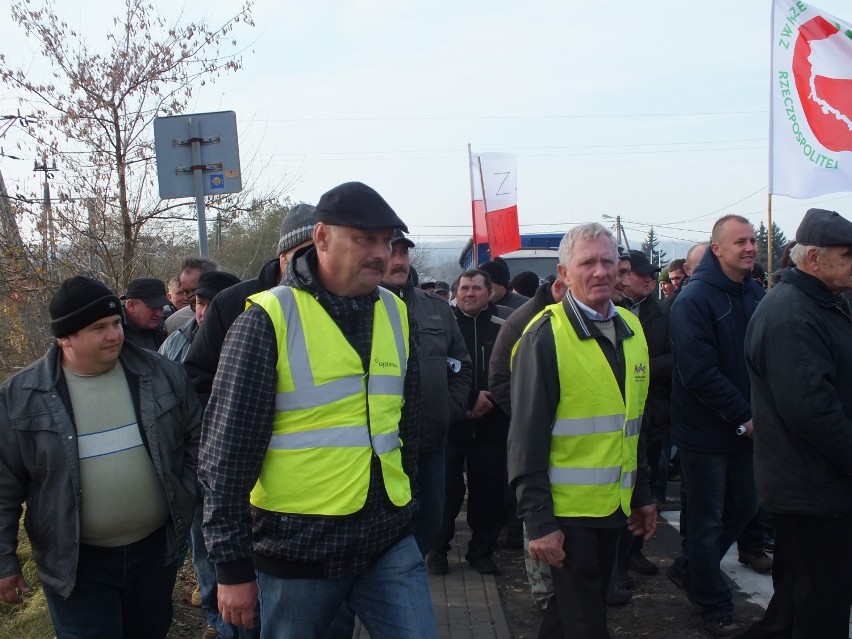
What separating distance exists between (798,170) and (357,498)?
5.47 meters

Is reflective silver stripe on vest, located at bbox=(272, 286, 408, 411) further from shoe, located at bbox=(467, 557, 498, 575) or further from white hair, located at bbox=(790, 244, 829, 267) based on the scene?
shoe, located at bbox=(467, 557, 498, 575)

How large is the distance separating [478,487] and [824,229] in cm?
328

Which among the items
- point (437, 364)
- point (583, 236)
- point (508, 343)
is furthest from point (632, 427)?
point (508, 343)

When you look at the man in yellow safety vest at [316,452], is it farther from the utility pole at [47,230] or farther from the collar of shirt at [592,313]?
the utility pole at [47,230]

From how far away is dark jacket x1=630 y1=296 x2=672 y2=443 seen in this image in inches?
242

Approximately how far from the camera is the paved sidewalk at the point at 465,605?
16.4ft

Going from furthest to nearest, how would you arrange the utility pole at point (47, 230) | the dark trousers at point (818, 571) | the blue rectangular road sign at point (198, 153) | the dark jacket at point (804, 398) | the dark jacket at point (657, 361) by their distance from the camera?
the utility pole at point (47, 230), the blue rectangular road sign at point (198, 153), the dark jacket at point (657, 361), the dark trousers at point (818, 571), the dark jacket at point (804, 398)

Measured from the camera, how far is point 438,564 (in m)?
6.07

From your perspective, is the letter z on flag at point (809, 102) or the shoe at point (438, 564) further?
the letter z on flag at point (809, 102)

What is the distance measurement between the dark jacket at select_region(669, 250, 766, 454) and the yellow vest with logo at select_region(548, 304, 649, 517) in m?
1.36

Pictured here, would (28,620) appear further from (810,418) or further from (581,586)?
(810,418)

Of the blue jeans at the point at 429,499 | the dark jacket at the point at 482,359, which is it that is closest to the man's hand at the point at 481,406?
the dark jacket at the point at 482,359

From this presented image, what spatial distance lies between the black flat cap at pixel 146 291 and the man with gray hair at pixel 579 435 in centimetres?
272

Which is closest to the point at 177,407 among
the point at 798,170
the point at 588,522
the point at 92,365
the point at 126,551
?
the point at 92,365
